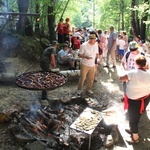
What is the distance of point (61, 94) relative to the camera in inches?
324

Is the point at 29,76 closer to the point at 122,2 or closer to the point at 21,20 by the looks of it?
the point at 21,20

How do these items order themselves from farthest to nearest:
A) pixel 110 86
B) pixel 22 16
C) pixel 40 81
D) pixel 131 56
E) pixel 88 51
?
pixel 22 16, pixel 110 86, pixel 88 51, pixel 40 81, pixel 131 56

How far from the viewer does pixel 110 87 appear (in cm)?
912

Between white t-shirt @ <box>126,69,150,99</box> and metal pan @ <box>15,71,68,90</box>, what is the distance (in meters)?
2.29

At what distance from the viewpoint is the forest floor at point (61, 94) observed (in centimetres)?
518

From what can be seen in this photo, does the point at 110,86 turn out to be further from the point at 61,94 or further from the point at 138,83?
the point at 138,83

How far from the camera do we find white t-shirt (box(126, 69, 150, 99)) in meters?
4.91

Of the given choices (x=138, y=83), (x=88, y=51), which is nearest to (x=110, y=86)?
(x=88, y=51)

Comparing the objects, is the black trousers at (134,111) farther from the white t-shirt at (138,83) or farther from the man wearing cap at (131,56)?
the man wearing cap at (131,56)

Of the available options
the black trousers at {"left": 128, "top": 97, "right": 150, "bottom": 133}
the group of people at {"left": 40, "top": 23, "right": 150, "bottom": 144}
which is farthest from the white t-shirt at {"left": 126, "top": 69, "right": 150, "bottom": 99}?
the black trousers at {"left": 128, "top": 97, "right": 150, "bottom": 133}

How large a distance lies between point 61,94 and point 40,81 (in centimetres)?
158

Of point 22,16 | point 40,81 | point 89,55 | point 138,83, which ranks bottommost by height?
point 40,81

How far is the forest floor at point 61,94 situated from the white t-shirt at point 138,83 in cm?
122

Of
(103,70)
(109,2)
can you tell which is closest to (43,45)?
(103,70)
